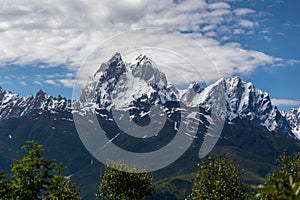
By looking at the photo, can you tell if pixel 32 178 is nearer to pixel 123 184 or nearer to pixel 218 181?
pixel 218 181

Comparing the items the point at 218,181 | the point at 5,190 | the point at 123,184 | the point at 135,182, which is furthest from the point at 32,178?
the point at 135,182

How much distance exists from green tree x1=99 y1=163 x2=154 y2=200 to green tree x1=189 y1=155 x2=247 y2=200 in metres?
17.8

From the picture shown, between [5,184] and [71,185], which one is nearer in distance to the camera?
[5,184]

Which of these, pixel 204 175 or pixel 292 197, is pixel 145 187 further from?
pixel 292 197

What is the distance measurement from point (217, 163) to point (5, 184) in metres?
40.0

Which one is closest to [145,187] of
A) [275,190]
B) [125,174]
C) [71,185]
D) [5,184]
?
[125,174]

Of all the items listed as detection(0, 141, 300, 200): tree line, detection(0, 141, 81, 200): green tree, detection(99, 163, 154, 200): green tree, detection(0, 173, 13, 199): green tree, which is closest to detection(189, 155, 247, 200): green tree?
detection(0, 141, 300, 200): tree line

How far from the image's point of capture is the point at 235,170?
2516 inches

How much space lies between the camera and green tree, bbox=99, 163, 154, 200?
80438mm

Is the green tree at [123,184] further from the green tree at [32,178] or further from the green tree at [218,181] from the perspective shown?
the green tree at [32,178]

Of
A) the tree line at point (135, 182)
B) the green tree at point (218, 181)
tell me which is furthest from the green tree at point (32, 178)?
the green tree at point (218, 181)

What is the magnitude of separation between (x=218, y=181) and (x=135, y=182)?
24236mm

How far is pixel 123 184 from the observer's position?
8088 cm

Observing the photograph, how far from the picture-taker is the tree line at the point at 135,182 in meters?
8.46
